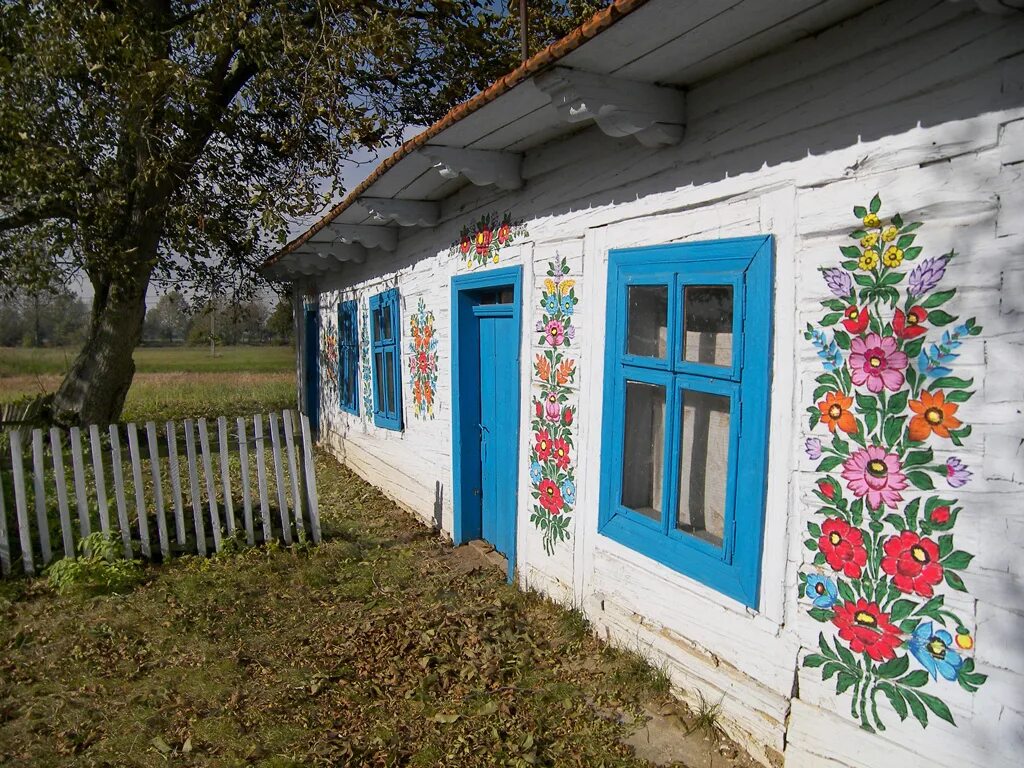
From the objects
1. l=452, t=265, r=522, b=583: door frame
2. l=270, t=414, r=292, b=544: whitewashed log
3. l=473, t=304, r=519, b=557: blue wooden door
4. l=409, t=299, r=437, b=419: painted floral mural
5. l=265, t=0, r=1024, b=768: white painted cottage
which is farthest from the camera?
l=409, t=299, r=437, b=419: painted floral mural

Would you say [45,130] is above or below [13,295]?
above

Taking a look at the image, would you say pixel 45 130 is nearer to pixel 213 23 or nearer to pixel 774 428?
pixel 213 23

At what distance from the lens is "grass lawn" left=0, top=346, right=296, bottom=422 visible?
596 inches

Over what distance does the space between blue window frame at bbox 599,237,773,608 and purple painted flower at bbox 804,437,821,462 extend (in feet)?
0.60

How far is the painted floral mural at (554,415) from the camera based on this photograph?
13.2ft

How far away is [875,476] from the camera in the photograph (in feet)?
7.73

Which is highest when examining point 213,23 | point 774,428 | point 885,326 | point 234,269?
point 213,23

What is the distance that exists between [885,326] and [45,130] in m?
9.53

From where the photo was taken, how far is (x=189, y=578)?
486 centimetres

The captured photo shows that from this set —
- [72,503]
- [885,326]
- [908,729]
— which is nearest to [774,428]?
[885,326]

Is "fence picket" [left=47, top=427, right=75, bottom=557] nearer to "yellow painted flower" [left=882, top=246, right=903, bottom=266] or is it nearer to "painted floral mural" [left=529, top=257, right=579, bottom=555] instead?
"painted floral mural" [left=529, top=257, right=579, bottom=555]

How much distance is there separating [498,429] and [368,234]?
2.84 m

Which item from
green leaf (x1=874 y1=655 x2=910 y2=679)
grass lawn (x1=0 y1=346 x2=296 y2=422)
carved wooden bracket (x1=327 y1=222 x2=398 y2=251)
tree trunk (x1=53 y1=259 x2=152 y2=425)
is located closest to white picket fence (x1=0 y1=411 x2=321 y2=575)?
carved wooden bracket (x1=327 y1=222 x2=398 y2=251)

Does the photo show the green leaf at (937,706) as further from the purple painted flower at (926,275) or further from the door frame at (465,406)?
the door frame at (465,406)
